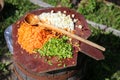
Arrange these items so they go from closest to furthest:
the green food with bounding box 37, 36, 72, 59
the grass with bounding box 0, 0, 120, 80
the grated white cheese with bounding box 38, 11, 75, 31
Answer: the green food with bounding box 37, 36, 72, 59, the grated white cheese with bounding box 38, 11, 75, 31, the grass with bounding box 0, 0, 120, 80

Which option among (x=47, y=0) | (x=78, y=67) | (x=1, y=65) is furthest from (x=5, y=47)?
(x=78, y=67)

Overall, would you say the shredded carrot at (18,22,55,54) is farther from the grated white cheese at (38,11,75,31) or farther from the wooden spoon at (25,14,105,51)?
the grated white cheese at (38,11,75,31)

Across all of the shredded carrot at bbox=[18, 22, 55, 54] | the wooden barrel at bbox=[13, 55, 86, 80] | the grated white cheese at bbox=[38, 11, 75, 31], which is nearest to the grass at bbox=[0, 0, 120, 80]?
the wooden barrel at bbox=[13, 55, 86, 80]

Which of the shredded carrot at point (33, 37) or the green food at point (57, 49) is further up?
the shredded carrot at point (33, 37)

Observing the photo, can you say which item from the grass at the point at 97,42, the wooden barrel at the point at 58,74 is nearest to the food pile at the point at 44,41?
the wooden barrel at the point at 58,74

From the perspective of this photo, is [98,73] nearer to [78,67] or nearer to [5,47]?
[78,67]

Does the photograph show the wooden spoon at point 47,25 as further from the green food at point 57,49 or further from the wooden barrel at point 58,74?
the wooden barrel at point 58,74
